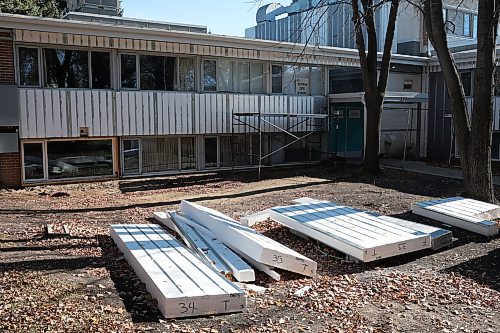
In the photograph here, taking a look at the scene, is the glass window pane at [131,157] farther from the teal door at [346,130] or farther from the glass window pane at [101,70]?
the teal door at [346,130]

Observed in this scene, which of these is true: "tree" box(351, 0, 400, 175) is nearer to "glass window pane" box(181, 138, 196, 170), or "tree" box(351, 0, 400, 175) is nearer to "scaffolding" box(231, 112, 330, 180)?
"scaffolding" box(231, 112, 330, 180)

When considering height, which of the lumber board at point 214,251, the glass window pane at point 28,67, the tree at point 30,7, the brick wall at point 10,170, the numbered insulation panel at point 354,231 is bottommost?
the lumber board at point 214,251

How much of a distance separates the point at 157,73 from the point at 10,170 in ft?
17.7

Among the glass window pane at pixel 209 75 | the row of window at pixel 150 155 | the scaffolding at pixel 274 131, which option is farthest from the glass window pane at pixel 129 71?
the scaffolding at pixel 274 131

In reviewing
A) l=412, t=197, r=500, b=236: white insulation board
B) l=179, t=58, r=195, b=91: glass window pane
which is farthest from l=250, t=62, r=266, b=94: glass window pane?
l=412, t=197, r=500, b=236: white insulation board

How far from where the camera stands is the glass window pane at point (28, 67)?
1373 cm

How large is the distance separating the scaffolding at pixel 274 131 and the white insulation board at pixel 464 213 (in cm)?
775

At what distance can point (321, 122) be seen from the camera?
795 inches

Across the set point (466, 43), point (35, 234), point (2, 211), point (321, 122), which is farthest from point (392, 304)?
point (466, 43)

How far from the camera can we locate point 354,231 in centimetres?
757

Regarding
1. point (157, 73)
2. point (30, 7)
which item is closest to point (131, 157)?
point (157, 73)

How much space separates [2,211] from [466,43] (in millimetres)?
20795

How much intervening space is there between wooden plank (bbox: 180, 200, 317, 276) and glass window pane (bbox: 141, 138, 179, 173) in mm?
8555

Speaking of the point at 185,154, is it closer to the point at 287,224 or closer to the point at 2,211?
the point at 2,211
